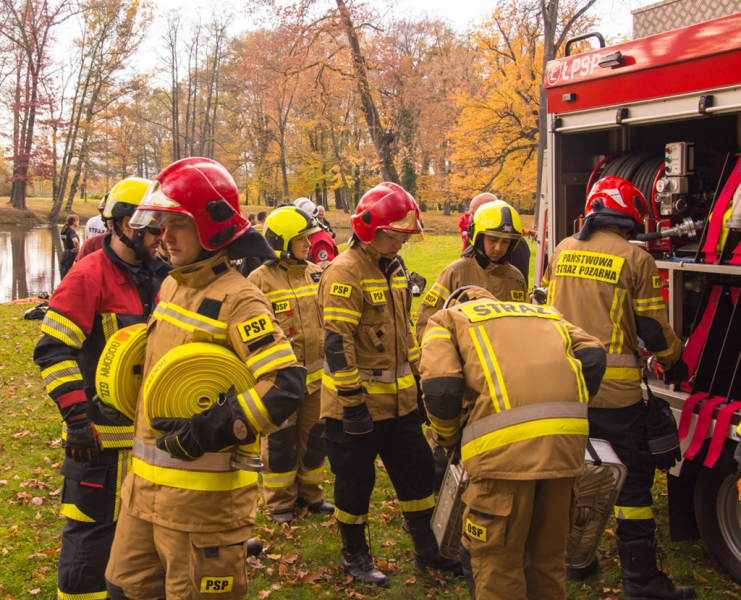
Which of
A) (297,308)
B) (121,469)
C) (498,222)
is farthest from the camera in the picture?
→ (297,308)

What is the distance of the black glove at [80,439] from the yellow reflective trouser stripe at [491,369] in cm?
185

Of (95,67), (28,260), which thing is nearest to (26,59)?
(95,67)

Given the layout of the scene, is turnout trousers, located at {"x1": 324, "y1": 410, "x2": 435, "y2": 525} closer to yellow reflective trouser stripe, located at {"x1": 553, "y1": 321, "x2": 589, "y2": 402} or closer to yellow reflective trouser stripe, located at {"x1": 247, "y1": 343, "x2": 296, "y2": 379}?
yellow reflective trouser stripe, located at {"x1": 553, "y1": 321, "x2": 589, "y2": 402}

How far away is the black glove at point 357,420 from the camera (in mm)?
4047

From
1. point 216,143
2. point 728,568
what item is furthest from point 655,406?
point 216,143

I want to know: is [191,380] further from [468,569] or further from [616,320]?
[616,320]

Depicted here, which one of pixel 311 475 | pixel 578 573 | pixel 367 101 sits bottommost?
pixel 578 573

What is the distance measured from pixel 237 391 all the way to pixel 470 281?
9.02 ft

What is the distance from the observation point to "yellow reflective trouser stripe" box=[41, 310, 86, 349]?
3258 millimetres

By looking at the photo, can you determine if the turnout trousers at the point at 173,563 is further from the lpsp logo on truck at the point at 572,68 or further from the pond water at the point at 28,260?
the pond water at the point at 28,260

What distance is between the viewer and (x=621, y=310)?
13.2ft

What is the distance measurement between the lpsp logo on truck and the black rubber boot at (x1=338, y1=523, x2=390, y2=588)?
12.1 ft

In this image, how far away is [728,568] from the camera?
13.4 feet

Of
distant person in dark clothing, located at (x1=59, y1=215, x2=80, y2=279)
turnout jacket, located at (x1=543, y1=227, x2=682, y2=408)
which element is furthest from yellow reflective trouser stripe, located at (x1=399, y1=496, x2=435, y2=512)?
distant person in dark clothing, located at (x1=59, y1=215, x2=80, y2=279)
